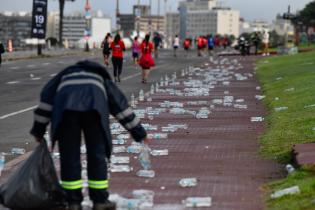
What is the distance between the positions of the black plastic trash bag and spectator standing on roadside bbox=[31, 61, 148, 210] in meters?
0.10

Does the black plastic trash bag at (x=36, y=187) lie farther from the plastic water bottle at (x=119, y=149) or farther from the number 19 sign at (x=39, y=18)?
the number 19 sign at (x=39, y=18)

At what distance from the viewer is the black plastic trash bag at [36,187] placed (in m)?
8.05

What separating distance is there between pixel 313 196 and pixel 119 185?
227cm

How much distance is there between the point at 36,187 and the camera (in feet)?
26.5

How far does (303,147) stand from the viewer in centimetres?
1128

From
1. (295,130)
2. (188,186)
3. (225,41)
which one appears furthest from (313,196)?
(225,41)

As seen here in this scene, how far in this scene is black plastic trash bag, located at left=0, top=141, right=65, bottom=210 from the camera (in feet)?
26.4

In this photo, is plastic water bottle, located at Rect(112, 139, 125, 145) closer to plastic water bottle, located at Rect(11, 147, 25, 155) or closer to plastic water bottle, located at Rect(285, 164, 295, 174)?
plastic water bottle, located at Rect(11, 147, 25, 155)

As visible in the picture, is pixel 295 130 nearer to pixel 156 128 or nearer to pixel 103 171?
pixel 156 128

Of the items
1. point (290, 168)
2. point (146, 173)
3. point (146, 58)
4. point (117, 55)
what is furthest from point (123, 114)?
point (117, 55)

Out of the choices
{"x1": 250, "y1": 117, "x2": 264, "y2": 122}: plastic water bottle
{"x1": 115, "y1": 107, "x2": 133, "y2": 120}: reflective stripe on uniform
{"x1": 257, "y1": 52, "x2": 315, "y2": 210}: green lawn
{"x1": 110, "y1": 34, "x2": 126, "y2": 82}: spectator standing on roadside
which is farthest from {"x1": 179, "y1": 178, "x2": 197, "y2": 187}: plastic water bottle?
{"x1": 110, "y1": 34, "x2": 126, "y2": 82}: spectator standing on roadside

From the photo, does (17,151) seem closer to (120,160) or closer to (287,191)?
(120,160)

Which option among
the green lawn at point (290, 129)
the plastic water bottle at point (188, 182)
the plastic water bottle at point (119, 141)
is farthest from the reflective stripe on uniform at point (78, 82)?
the plastic water bottle at point (119, 141)

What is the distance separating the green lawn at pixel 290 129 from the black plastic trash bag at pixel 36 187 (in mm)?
1989
